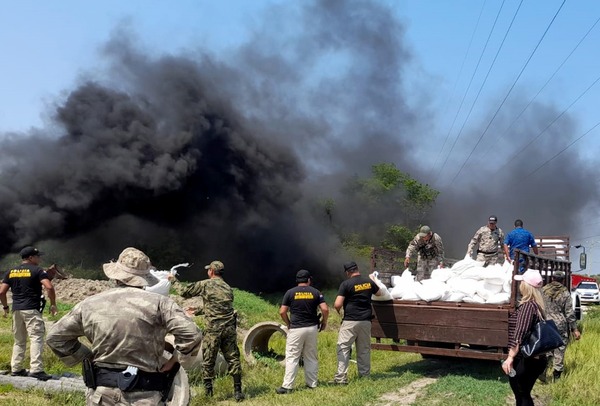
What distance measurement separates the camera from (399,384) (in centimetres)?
767

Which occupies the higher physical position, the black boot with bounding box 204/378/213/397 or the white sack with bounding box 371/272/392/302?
the white sack with bounding box 371/272/392/302

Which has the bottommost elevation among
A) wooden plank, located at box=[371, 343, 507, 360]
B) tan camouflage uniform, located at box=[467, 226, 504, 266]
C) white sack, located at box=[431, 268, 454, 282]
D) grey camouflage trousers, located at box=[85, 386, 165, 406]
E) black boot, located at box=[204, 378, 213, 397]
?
black boot, located at box=[204, 378, 213, 397]

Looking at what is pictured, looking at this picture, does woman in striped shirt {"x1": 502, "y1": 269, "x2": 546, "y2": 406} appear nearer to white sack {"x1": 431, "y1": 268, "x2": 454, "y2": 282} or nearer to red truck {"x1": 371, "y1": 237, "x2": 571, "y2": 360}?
red truck {"x1": 371, "y1": 237, "x2": 571, "y2": 360}

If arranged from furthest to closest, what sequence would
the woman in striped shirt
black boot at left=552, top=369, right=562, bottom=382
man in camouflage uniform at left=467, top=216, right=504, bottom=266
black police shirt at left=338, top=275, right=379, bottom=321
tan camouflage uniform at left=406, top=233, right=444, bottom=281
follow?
man in camouflage uniform at left=467, top=216, right=504, bottom=266 < tan camouflage uniform at left=406, top=233, right=444, bottom=281 < black police shirt at left=338, top=275, right=379, bottom=321 < black boot at left=552, top=369, right=562, bottom=382 < the woman in striped shirt

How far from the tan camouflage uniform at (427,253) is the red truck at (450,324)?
6.18 feet

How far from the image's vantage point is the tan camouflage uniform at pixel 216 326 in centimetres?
730

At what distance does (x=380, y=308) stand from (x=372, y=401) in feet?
5.61

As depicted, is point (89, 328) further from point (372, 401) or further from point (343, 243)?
point (343, 243)

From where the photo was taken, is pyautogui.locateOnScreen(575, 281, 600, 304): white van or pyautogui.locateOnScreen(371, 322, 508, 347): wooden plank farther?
pyautogui.locateOnScreen(575, 281, 600, 304): white van

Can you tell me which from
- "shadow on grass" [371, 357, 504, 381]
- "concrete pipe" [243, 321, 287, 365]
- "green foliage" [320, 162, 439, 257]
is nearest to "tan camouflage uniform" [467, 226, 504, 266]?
"shadow on grass" [371, 357, 504, 381]

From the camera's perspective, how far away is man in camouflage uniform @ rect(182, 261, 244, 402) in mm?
7289

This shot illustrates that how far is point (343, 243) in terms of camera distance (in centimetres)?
3023

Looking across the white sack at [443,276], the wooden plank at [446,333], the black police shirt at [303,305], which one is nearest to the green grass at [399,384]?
the wooden plank at [446,333]

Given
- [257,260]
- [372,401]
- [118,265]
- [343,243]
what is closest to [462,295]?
[372,401]
